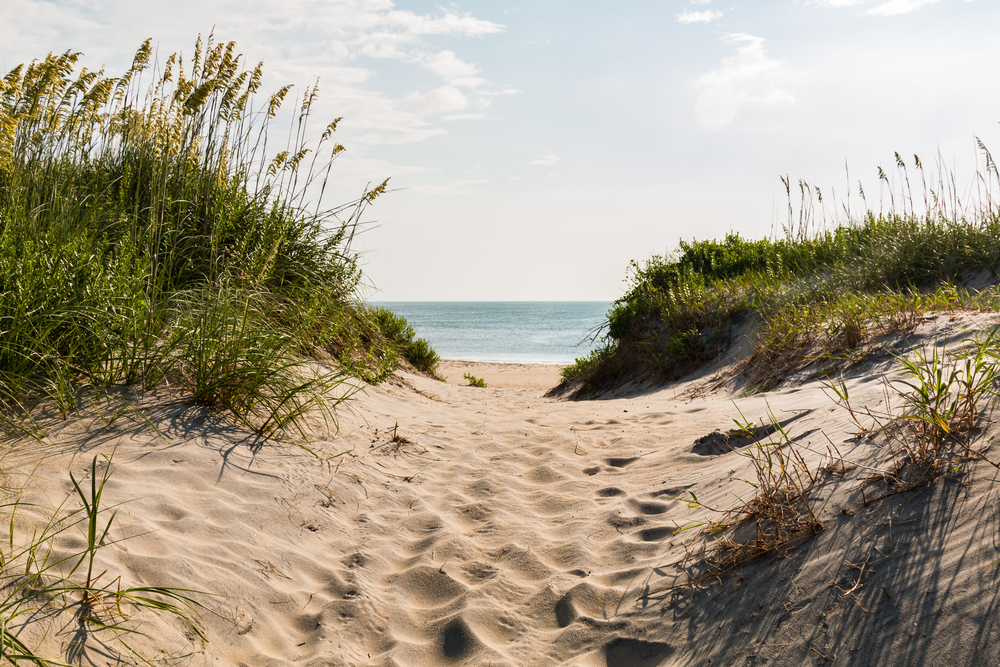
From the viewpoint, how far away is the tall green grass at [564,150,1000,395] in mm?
5406

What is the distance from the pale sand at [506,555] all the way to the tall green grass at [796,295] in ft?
5.39

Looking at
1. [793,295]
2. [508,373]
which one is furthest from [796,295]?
[508,373]

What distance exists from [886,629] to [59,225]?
16.3 ft

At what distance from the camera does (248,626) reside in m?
2.20

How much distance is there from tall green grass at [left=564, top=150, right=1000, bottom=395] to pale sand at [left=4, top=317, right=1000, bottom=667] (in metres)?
1.64

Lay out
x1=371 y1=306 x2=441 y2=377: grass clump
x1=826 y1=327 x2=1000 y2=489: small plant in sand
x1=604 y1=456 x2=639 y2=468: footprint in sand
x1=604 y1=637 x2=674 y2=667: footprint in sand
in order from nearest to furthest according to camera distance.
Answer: x1=604 y1=637 x2=674 y2=667: footprint in sand < x1=826 y1=327 x2=1000 y2=489: small plant in sand < x1=604 y1=456 x2=639 y2=468: footprint in sand < x1=371 y1=306 x2=441 y2=377: grass clump

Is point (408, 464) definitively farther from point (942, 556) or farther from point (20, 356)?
point (942, 556)

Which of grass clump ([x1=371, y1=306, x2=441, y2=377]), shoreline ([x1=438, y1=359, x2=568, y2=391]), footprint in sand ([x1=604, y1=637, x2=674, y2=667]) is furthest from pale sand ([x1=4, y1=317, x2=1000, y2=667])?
shoreline ([x1=438, y1=359, x2=568, y2=391])

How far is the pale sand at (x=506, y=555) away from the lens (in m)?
1.85

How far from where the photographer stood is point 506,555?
2.85 metres

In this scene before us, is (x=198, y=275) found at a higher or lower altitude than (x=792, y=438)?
higher

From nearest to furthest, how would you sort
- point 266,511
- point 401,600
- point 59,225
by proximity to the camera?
point 401,600, point 266,511, point 59,225

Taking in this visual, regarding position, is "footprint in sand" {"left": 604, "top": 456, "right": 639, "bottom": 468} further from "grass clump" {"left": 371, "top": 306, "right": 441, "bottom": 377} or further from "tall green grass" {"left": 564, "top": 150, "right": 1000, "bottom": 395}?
"grass clump" {"left": 371, "top": 306, "right": 441, "bottom": 377}

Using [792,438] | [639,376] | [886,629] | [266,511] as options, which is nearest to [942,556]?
[886,629]
